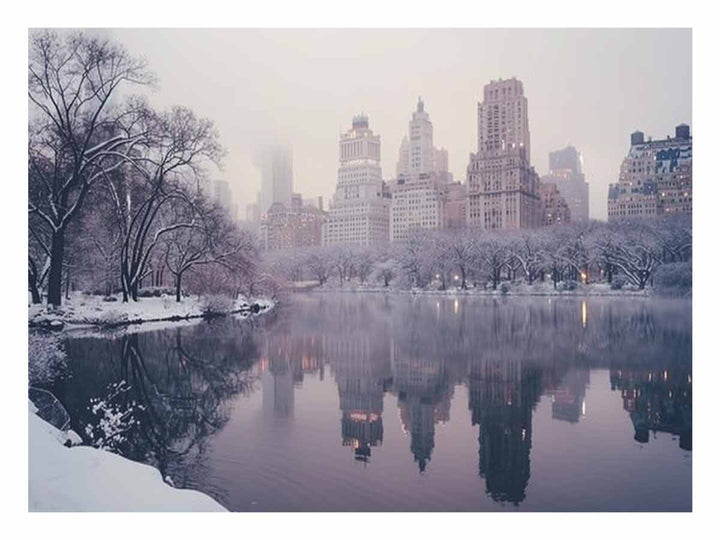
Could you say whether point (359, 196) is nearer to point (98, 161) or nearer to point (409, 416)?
point (98, 161)

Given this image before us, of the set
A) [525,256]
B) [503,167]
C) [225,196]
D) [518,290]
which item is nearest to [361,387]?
[225,196]

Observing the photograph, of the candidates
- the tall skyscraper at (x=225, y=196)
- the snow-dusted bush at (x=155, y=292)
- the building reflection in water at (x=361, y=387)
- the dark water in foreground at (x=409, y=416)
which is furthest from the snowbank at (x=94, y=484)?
the snow-dusted bush at (x=155, y=292)

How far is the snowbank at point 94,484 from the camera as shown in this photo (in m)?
5.58

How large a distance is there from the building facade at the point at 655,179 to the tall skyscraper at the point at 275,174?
571cm

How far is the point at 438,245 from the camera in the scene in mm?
21891

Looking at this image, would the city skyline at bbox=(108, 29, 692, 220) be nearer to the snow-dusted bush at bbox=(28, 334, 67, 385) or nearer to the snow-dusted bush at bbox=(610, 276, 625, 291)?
the snow-dusted bush at bbox=(610, 276, 625, 291)

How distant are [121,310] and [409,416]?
10.8 metres

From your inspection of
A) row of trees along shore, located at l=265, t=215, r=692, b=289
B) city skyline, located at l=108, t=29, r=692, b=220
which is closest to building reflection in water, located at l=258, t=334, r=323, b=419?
city skyline, located at l=108, t=29, r=692, b=220

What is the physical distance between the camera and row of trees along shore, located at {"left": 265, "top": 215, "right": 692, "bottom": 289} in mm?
10028

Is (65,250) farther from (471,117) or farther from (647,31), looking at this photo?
(647,31)

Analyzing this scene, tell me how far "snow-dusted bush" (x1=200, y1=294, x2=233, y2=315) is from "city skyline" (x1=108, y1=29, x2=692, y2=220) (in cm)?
934

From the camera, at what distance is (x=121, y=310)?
1571cm

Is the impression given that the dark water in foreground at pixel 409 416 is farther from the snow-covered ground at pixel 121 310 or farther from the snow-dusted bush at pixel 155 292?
the snow-dusted bush at pixel 155 292
